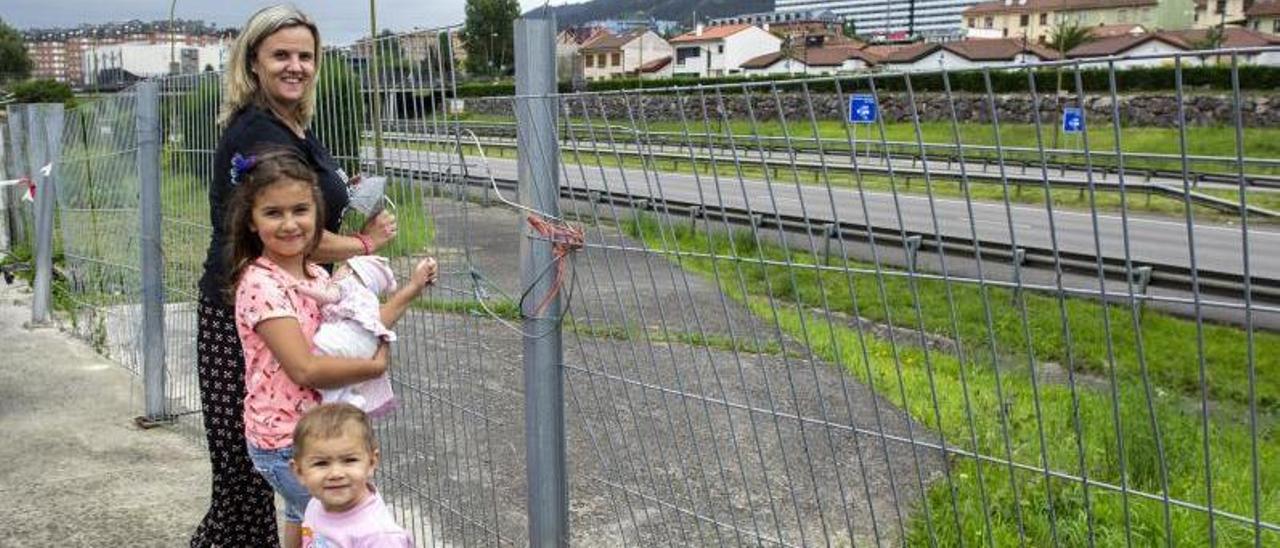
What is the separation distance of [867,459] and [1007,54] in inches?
1891

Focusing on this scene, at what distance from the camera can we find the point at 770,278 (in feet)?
12.8

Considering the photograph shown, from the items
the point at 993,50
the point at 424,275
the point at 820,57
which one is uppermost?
the point at 820,57

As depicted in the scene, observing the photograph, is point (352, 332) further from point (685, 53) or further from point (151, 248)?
point (685, 53)

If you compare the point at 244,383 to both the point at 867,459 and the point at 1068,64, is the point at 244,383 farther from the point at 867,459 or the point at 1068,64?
the point at 867,459

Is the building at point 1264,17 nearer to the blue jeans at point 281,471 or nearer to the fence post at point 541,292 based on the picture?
the fence post at point 541,292

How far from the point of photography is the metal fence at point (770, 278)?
7.09 feet

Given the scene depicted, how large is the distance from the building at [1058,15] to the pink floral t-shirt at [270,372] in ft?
227

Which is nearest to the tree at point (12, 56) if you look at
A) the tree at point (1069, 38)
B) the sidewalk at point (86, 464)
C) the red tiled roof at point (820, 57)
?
the red tiled roof at point (820, 57)

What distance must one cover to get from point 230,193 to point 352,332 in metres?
0.59

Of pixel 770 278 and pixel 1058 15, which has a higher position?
pixel 1058 15

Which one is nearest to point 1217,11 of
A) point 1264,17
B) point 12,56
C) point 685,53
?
point 1264,17

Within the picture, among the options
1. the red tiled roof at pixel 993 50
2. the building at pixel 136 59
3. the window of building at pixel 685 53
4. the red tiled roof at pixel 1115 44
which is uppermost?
the window of building at pixel 685 53

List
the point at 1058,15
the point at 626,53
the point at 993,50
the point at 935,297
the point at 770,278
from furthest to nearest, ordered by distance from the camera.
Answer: the point at 1058,15
the point at 626,53
the point at 993,50
the point at 935,297
the point at 770,278

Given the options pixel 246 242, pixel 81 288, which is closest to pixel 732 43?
pixel 81 288
